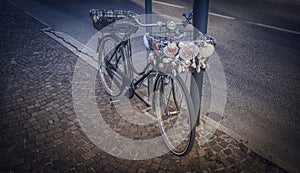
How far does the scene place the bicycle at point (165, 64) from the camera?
2.90 meters

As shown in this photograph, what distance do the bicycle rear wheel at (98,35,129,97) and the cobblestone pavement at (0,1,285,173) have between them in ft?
0.71

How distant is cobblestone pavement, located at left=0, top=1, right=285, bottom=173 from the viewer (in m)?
3.17

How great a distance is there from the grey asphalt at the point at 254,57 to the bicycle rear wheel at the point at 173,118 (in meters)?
0.67

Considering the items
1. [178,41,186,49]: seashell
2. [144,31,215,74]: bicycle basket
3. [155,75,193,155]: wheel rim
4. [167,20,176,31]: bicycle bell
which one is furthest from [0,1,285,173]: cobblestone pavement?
[167,20,176,31]: bicycle bell

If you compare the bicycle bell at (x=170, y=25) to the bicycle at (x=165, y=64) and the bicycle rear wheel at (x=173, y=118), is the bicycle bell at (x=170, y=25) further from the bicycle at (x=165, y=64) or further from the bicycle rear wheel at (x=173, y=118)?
the bicycle rear wheel at (x=173, y=118)

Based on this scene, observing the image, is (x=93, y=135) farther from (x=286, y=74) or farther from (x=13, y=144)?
(x=286, y=74)

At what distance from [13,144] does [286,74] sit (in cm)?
470

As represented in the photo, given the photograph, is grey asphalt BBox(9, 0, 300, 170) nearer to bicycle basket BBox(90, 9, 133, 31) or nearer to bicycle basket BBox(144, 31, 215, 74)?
bicycle basket BBox(144, 31, 215, 74)

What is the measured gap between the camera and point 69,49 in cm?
653

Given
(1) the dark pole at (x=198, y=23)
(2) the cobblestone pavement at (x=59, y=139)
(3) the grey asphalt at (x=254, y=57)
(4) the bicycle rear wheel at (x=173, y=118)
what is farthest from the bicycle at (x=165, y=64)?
(3) the grey asphalt at (x=254, y=57)

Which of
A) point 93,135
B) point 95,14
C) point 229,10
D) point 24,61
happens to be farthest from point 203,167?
point 229,10

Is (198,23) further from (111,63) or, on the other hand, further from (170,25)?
(111,63)

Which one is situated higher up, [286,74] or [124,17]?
[124,17]

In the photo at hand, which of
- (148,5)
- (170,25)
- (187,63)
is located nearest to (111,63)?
(148,5)
